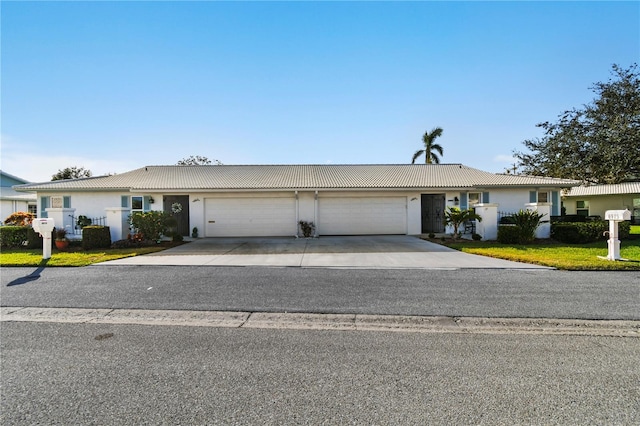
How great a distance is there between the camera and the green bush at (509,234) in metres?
14.1

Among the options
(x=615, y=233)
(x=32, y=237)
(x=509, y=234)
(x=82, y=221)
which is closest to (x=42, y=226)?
(x=32, y=237)

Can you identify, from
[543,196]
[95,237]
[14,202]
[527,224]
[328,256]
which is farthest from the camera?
[14,202]

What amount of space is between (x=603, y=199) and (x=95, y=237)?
39.8 meters

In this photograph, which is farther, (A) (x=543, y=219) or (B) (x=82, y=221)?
(B) (x=82, y=221)

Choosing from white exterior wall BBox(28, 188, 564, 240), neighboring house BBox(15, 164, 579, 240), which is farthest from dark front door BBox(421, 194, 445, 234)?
white exterior wall BBox(28, 188, 564, 240)

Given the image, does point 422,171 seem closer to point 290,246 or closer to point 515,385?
point 290,246

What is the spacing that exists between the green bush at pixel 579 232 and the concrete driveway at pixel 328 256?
5903mm

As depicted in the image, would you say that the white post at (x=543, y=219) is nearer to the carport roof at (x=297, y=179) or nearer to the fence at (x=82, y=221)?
the carport roof at (x=297, y=179)

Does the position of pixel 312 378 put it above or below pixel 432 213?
below

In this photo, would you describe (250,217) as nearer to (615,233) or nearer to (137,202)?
(137,202)

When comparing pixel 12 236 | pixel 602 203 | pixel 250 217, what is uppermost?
pixel 602 203

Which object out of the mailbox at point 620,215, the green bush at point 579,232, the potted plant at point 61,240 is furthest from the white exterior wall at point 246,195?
the mailbox at point 620,215

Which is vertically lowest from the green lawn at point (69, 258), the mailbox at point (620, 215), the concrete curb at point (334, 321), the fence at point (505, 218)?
the concrete curb at point (334, 321)

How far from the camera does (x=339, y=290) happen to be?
6828 mm
